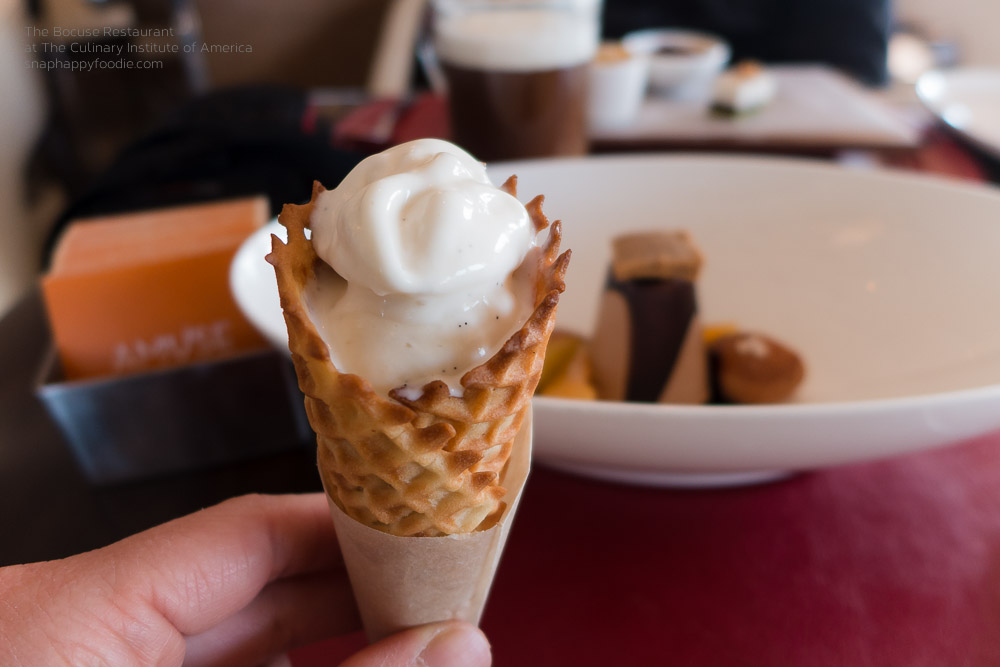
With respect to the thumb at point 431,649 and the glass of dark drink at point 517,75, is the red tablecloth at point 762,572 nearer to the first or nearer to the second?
the thumb at point 431,649

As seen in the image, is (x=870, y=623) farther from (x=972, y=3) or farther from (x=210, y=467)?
(x=972, y=3)

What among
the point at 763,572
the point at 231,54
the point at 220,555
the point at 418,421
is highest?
the point at 418,421

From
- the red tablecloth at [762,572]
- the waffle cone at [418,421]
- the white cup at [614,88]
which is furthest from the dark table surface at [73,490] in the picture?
the white cup at [614,88]

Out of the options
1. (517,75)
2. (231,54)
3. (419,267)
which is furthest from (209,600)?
(231,54)

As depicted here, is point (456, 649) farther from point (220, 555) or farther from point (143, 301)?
point (143, 301)

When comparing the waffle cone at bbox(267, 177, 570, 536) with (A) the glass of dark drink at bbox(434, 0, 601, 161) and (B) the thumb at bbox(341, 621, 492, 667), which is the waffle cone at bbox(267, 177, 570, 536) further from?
(A) the glass of dark drink at bbox(434, 0, 601, 161)

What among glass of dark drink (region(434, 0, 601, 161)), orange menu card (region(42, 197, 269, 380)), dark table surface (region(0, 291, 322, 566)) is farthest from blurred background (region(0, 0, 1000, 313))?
dark table surface (region(0, 291, 322, 566))

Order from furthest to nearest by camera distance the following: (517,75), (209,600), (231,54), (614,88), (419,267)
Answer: (231,54) < (614,88) < (517,75) < (209,600) < (419,267)
